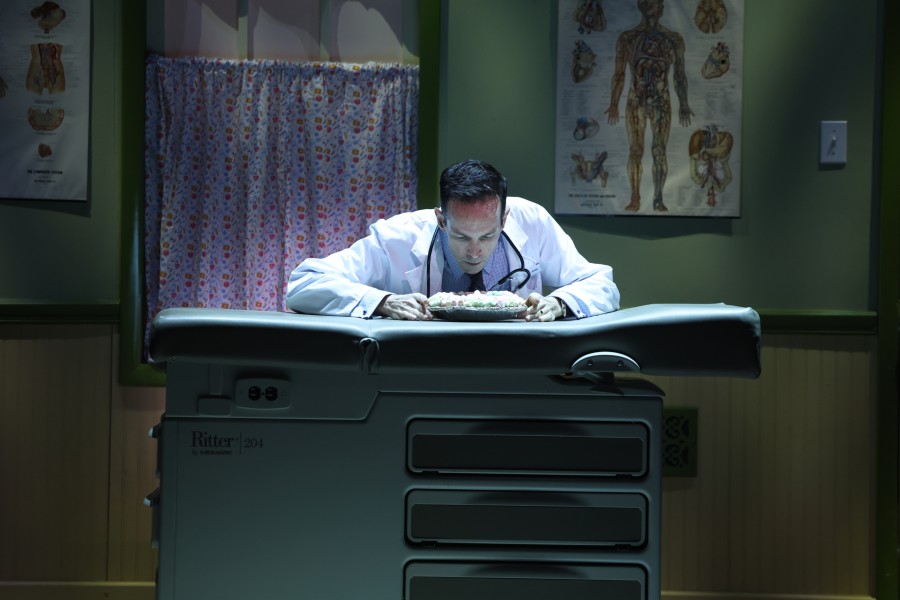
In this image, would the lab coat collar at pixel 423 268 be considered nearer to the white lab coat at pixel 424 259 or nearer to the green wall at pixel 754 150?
the white lab coat at pixel 424 259

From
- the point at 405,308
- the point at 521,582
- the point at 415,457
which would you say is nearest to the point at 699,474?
the point at 405,308

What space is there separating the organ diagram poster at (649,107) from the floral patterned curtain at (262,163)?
505 mm

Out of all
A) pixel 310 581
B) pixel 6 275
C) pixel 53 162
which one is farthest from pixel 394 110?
pixel 310 581

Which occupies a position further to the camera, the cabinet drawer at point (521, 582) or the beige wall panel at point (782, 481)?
the beige wall panel at point (782, 481)

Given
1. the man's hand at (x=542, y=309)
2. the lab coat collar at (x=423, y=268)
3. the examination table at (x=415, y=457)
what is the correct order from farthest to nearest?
the lab coat collar at (x=423, y=268) < the man's hand at (x=542, y=309) < the examination table at (x=415, y=457)

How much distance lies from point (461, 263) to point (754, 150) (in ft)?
3.51

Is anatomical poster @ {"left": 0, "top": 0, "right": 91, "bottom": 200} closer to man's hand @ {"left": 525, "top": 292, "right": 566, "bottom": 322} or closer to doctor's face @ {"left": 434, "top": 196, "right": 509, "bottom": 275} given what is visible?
doctor's face @ {"left": 434, "top": 196, "right": 509, "bottom": 275}

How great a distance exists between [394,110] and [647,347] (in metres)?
1.54

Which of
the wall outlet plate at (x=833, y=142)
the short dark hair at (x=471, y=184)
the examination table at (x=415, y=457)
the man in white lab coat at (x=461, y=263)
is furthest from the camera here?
the wall outlet plate at (x=833, y=142)

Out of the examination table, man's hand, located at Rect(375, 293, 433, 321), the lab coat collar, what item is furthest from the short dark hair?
the examination table

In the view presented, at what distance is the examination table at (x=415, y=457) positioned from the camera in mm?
1389

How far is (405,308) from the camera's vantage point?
196 cm

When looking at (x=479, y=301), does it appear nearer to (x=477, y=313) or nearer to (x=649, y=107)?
(x=477, y=313)

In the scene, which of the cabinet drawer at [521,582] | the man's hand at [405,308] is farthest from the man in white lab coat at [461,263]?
the cabinet drawer at [521,582]
